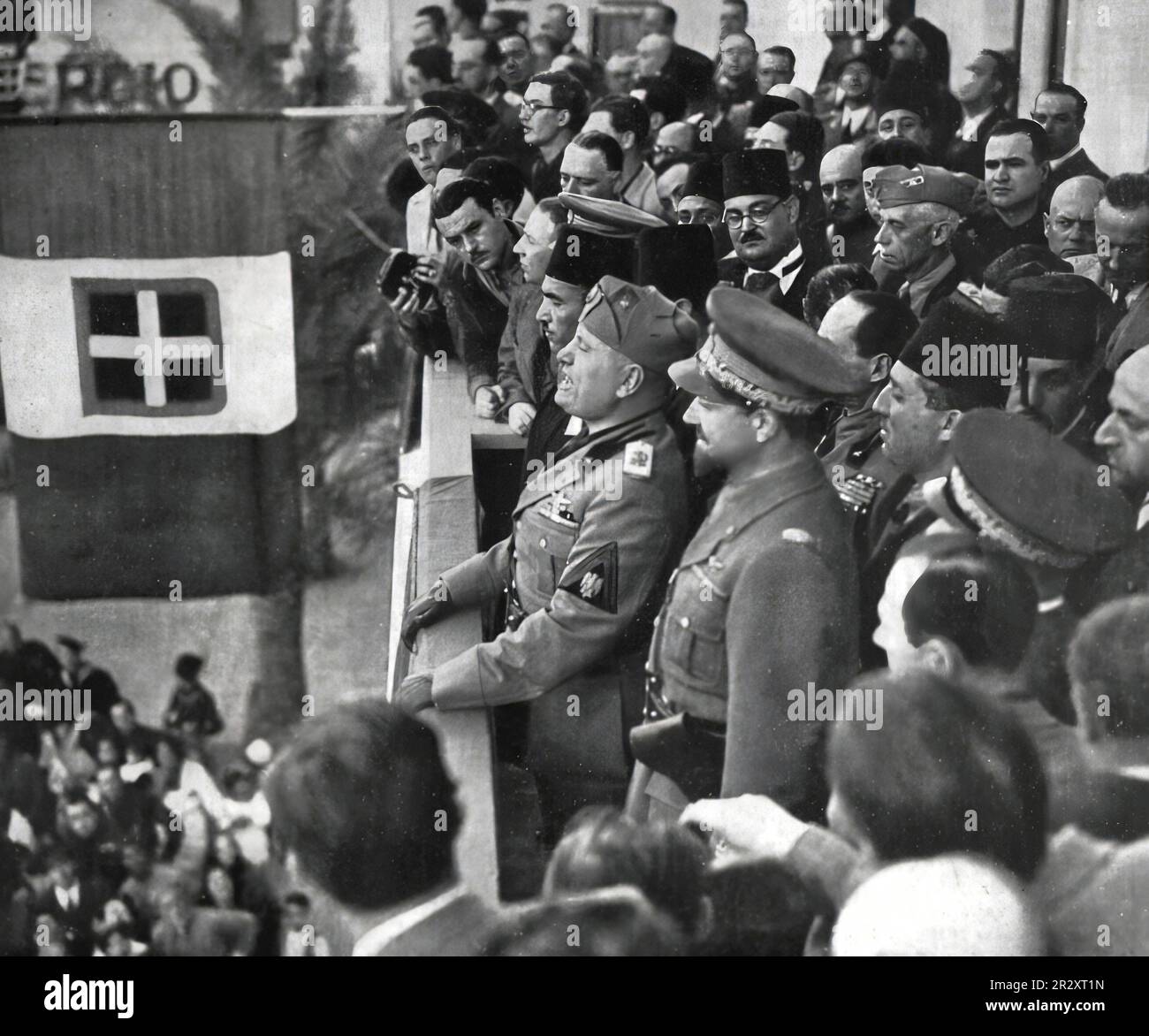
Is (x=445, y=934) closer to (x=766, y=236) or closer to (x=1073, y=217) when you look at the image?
(x=766, y=236)

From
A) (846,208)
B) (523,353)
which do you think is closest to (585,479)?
(523,353)

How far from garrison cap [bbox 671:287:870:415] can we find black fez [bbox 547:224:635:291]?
0.30 m

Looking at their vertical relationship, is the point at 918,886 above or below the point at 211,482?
below

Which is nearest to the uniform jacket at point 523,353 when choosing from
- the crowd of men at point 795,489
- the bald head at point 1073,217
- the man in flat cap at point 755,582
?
the crowd of men at point 795,489

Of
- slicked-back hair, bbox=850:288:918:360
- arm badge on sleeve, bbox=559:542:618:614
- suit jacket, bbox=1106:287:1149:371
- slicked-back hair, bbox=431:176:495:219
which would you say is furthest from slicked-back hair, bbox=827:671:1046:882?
slicked-back hair, bbox=431:176:495:219

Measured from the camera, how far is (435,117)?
16.4ft

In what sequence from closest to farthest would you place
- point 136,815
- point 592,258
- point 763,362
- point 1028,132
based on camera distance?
point 763,362 < point 592,258 < point 1028,132 < point 136,815

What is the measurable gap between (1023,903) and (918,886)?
350 millimetres

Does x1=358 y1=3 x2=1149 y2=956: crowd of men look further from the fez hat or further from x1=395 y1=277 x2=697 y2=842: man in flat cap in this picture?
the fez hat

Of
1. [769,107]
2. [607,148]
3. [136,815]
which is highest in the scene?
[769,107]

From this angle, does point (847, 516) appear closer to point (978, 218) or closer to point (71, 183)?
point (978, 218)

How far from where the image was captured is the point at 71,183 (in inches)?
197

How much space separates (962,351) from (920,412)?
23 cm
